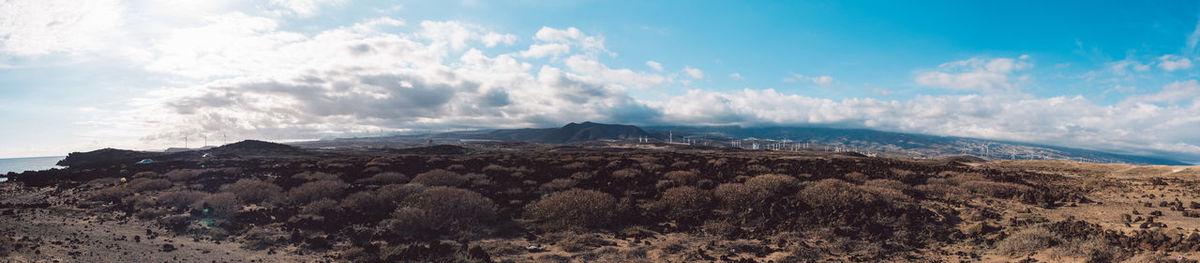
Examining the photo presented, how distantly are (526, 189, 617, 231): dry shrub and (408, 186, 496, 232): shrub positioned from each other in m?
1.83

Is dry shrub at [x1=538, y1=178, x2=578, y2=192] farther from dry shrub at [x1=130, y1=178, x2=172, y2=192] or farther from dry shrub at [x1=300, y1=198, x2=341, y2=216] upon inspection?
dry shrub at [x1=130, y1=178, x2=172, y2=192]

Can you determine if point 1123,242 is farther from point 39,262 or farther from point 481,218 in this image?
point 39,262

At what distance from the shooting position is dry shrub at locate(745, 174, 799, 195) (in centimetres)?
1845

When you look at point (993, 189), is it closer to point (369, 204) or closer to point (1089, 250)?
point (1089, 250)

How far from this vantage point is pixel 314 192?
789 inches

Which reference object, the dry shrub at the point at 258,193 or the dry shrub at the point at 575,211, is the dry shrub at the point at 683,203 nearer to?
the dry shrub at the point at 575,211

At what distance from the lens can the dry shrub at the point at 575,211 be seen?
14.4m

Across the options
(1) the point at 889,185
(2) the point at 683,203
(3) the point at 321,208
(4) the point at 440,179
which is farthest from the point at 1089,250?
(4) the point at 440,179

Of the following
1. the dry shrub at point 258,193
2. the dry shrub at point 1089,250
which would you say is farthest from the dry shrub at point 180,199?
the dry shrub at point 1089,250

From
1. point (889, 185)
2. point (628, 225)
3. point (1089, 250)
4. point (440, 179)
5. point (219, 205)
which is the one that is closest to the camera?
point (1089, 250)

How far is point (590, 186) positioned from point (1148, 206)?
2253 cm

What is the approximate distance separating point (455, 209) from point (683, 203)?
28.3 ft

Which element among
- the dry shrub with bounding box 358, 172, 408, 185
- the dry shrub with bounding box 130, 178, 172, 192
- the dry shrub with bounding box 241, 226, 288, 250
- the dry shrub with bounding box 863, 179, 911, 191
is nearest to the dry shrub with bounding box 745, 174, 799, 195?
the dry shrub with bounding box 863, 179, 911, 191

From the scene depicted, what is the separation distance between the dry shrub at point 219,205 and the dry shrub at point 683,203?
16925mm
